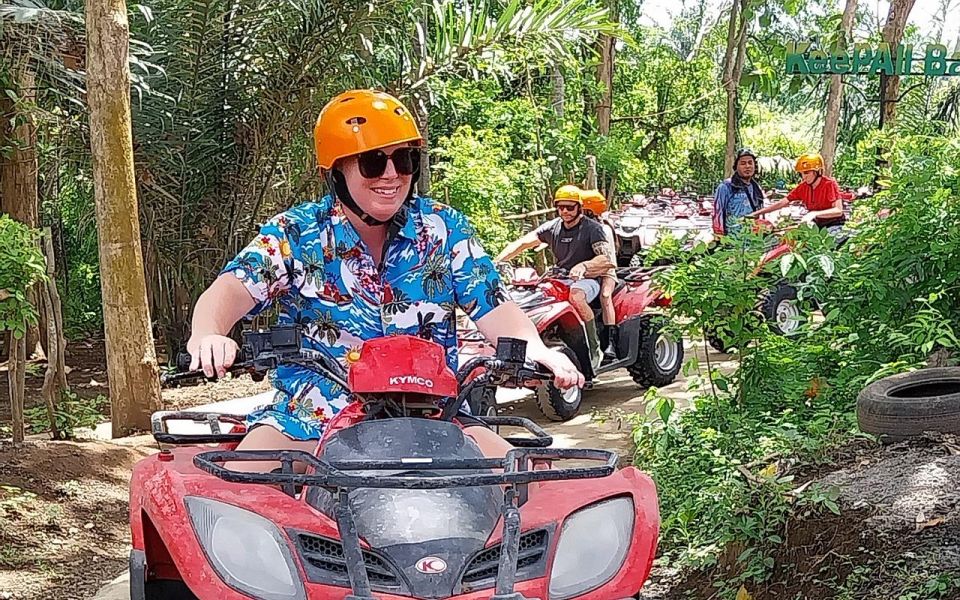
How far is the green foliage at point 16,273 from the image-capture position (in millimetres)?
5805

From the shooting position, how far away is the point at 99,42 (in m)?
7.20

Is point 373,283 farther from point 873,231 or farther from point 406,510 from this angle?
point 873,231

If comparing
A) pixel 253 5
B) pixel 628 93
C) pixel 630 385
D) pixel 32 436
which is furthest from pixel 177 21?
pixel 628 93

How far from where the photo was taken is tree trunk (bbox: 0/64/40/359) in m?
7.99

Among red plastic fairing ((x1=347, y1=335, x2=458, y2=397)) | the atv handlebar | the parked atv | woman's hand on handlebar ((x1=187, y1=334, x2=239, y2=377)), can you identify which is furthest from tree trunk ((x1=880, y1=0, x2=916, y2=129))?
woman's hand on handlebar ((x1=187, y1=334, x2=239, y2=377))

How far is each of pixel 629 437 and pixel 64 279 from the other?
881 cm

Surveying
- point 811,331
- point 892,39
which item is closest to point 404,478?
point 811,331

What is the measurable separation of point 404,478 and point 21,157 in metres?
7.68

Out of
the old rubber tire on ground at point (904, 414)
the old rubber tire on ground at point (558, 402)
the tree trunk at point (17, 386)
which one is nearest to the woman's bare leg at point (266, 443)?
the old rubber tire on ground at point (904, 414)

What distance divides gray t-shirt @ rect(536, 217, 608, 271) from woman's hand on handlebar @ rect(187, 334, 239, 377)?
641cm

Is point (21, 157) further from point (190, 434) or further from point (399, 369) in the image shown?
point (399, 369)

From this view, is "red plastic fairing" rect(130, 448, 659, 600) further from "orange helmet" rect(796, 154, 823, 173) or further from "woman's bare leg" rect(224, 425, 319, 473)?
"orange helmet" rect(796, 154, 823, 173)

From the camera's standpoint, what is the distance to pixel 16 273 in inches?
230

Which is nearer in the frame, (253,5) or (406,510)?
(406,510)
